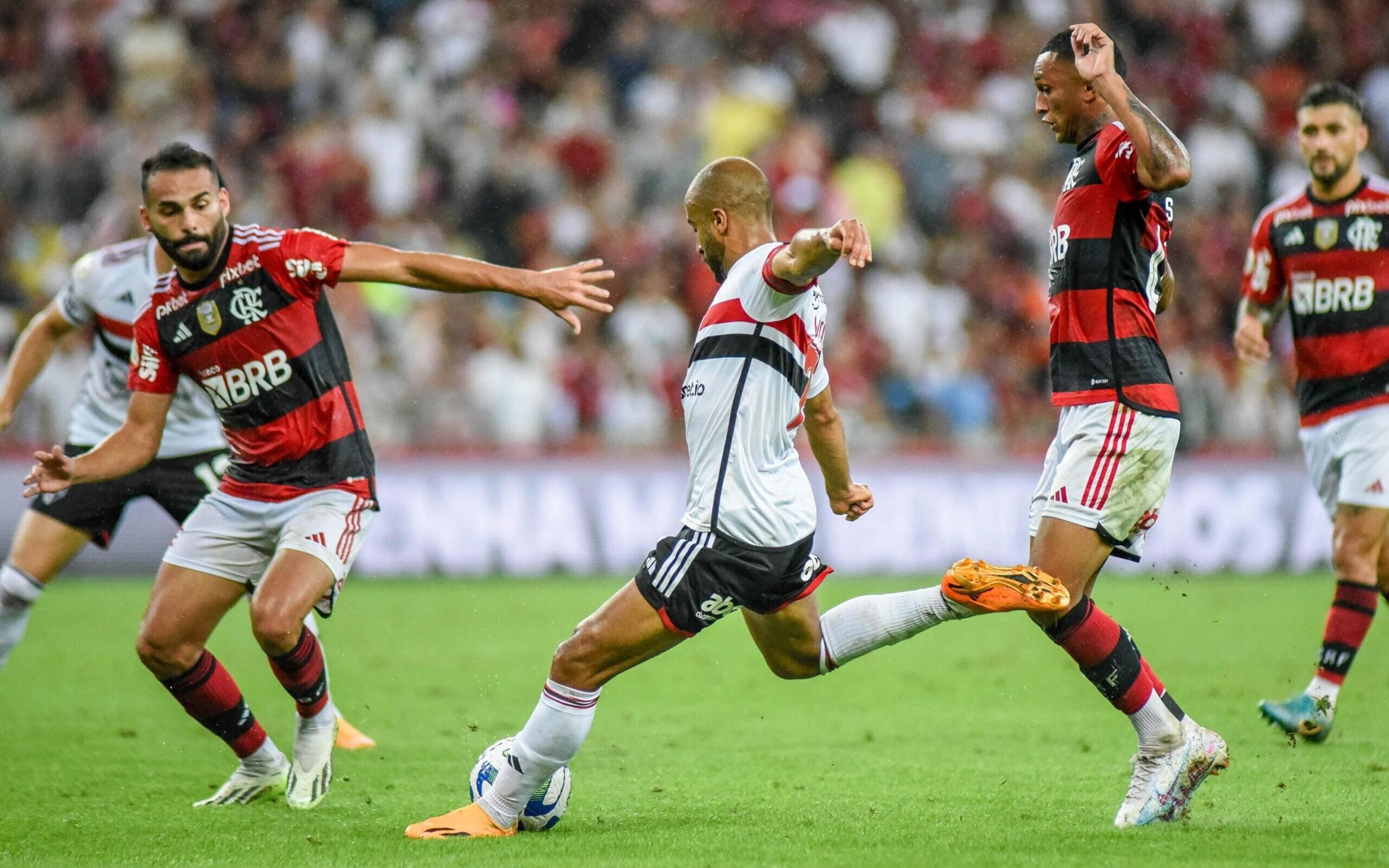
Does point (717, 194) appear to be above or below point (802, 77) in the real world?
below

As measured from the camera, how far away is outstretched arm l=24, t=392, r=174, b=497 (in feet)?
19.6

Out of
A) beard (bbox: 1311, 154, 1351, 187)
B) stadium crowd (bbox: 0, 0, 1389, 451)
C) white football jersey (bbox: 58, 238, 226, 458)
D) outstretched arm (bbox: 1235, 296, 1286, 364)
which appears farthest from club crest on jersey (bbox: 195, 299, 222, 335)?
stadium crowd (bbox: 0, 0, 1389, 451)

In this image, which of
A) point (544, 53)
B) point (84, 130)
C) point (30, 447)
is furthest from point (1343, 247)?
point (84, 130)

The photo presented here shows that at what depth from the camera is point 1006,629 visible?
12008 mm

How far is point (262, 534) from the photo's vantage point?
6.05 metres

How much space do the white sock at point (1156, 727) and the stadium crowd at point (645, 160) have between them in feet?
31.5

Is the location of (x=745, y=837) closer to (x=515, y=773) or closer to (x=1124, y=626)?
(x=515, y=773)

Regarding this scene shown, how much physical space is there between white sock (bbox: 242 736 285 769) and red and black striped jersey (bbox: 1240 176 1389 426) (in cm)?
518

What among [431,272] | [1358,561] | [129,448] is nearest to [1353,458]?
[1358,561]

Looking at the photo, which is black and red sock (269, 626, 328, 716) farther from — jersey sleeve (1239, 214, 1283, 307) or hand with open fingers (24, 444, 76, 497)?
jersey sleeve (1239, 214, 1283, 307)

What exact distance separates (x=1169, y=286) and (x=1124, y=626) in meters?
6.51

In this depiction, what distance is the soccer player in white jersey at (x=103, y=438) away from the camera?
754 centimetres

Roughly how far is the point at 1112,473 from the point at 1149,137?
116 centimetres

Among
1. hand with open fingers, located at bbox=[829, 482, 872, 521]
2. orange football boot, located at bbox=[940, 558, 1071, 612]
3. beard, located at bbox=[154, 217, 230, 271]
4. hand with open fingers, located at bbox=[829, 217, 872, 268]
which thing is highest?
beard, located at bbox=[154, 217, 230, 271]
